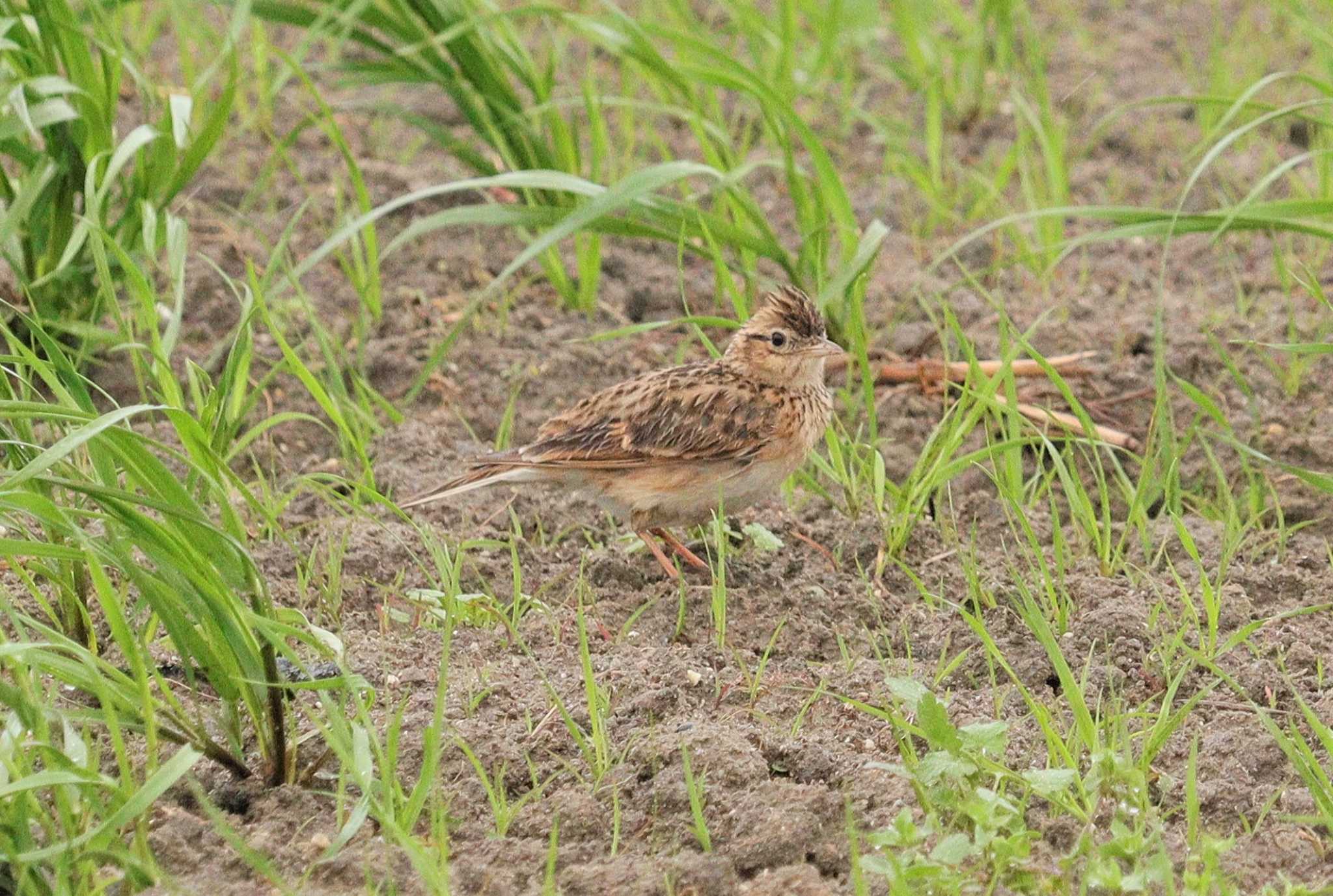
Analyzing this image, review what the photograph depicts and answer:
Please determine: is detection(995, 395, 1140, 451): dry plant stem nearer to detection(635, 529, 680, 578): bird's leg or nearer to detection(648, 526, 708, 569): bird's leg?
detection(648, 526, 708, 569): bird's leg

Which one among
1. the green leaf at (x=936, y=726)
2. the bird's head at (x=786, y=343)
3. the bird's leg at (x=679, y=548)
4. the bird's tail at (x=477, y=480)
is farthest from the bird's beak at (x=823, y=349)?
the green leaf at (x=936, y=726)

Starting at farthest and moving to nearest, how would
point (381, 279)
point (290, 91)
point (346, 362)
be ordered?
point (290, 91), point (381, 279), point (346, 362)

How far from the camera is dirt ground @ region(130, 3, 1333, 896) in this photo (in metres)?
3.91

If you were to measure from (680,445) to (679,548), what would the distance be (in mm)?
315

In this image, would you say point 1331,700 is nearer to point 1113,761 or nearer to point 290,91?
point 1113,761

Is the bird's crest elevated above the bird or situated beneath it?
elevated above

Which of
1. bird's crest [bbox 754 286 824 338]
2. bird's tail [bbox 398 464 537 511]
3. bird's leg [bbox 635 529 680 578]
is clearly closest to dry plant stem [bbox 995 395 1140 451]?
bird's crest [bbox 754 286 824 338]

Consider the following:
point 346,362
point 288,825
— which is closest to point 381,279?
point 346,362

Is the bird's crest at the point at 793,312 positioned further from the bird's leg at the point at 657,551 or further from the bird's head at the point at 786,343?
the bird's leg at the point at 657,551

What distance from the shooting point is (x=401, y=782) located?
4.14 m

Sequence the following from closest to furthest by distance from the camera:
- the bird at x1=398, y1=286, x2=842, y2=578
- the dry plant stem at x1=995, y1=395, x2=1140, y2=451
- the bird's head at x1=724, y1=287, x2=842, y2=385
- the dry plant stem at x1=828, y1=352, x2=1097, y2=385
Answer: the bird at x1=398, y1=286, x2=842, y2=578, the bird's head at x1=724, y1=287, x2=842, y2=385, the dry plant stem at x1=995, y1=395, x2=1140, y2=451, the dry plant stem at x1=828, y1=352, x2=1097, y2=385

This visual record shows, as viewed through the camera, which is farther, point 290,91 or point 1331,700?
point 290,91

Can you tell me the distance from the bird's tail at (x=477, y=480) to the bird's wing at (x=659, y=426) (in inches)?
A: 1.5

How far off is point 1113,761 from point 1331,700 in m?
0.88
